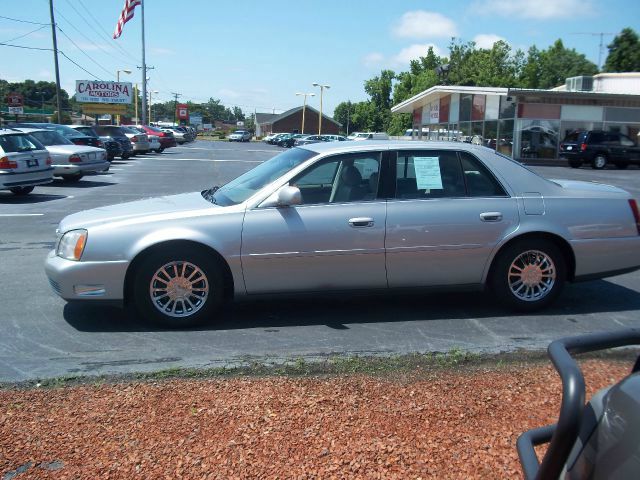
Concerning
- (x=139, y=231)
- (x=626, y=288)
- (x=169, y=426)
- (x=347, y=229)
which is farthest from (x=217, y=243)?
(x=626, y=288)

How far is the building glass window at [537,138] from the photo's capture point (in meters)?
33.5

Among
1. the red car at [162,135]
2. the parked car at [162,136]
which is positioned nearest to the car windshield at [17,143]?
the parked car at [162,136]

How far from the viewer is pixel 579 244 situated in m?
5.56

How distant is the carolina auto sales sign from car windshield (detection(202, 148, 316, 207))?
50706 mm

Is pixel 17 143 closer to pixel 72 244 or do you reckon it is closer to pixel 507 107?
pixel 72 244

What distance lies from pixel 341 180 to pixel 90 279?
2262 millimetres

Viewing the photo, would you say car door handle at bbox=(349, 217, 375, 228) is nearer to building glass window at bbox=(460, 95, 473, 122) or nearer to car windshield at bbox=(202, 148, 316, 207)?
car windshield at bbox=(202, 148, 316, 207)

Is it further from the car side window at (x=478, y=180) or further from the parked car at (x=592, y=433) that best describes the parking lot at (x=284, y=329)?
the parked car at (x=592, y=433)

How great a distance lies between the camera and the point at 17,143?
13906 mm

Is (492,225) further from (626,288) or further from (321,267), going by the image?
(626,288)

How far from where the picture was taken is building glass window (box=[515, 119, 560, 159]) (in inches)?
1319

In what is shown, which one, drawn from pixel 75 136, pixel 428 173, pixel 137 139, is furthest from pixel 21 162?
pixel 137 139

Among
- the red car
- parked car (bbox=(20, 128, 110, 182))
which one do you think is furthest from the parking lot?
the red car

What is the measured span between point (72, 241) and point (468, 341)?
10.9ft
